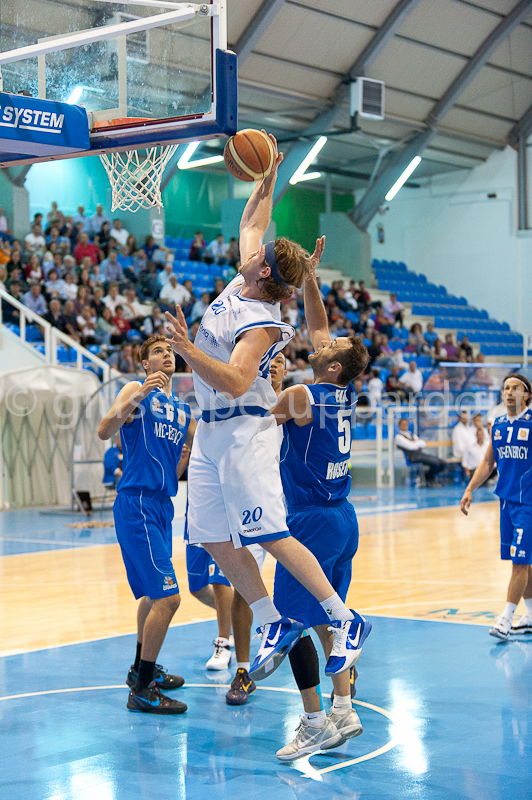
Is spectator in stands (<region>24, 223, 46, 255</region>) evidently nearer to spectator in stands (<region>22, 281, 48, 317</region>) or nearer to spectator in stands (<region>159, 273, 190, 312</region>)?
spectator in stands (<region>22, 281, 48, 317</region>)

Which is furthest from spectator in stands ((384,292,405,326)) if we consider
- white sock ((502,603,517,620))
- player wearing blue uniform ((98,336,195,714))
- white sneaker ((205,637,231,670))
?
player wearing blue uniform ((98,336,195,714))

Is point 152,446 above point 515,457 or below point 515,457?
above

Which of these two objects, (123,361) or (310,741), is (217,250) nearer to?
(123,361)

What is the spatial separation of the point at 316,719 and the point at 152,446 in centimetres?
173

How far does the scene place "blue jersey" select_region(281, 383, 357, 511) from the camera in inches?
173

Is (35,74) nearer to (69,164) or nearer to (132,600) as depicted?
(132,600)

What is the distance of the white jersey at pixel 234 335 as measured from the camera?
12.7 feet

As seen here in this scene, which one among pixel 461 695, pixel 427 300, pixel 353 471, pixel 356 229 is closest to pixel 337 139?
pixel 356 229

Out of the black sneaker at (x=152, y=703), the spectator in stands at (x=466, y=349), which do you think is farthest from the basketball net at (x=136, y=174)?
the spectator in stands at (x=466, y=349)

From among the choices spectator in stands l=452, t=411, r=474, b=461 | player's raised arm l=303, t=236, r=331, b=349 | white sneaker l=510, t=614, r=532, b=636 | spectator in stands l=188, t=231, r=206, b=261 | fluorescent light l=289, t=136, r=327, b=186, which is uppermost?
fluorescent light l=289, t=136, r=327, b=186

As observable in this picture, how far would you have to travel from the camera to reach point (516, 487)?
6.54 meters

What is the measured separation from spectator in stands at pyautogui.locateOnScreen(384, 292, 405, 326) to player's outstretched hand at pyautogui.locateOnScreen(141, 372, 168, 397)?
19248 mm

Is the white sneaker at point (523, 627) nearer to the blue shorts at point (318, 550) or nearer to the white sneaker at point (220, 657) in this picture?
the white sneaker at point (220, 657)

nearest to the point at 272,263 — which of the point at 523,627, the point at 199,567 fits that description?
the point at 199,567
